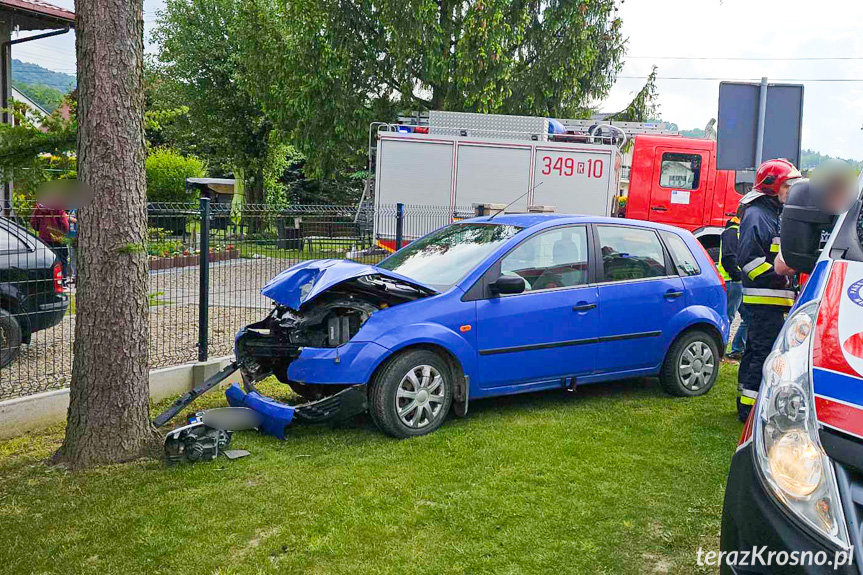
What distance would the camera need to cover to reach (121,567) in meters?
3.37

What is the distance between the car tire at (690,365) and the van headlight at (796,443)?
3778mm

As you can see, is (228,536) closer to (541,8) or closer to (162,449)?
(162,449)

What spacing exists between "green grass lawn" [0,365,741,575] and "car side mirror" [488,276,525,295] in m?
0.99

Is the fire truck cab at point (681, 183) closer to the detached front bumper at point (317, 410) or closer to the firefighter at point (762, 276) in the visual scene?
the firefighter at point (762, 276)

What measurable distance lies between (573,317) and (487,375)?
84 centimetres

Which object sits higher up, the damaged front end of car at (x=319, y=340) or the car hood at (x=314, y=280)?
the car hood at (x=314, y=280)

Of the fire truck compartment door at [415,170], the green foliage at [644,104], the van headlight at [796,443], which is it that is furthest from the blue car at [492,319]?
the green foliage at [644,104]

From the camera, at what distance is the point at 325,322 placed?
5254mm

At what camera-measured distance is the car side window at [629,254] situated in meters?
6.09

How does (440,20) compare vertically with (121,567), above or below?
above

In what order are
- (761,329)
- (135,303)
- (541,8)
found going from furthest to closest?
(541,8), (761,329), (135,303)

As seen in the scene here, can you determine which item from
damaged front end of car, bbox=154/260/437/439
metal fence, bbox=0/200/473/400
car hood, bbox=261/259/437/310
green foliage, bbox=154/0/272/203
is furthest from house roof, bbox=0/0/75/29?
green foliage, bbox=154/0/272/203

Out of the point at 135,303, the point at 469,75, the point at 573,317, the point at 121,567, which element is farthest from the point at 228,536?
the point at 469,75

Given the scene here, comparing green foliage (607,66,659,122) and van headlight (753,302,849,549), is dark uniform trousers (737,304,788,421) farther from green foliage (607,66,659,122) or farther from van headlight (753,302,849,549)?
green foliage (607,66,659,122)
